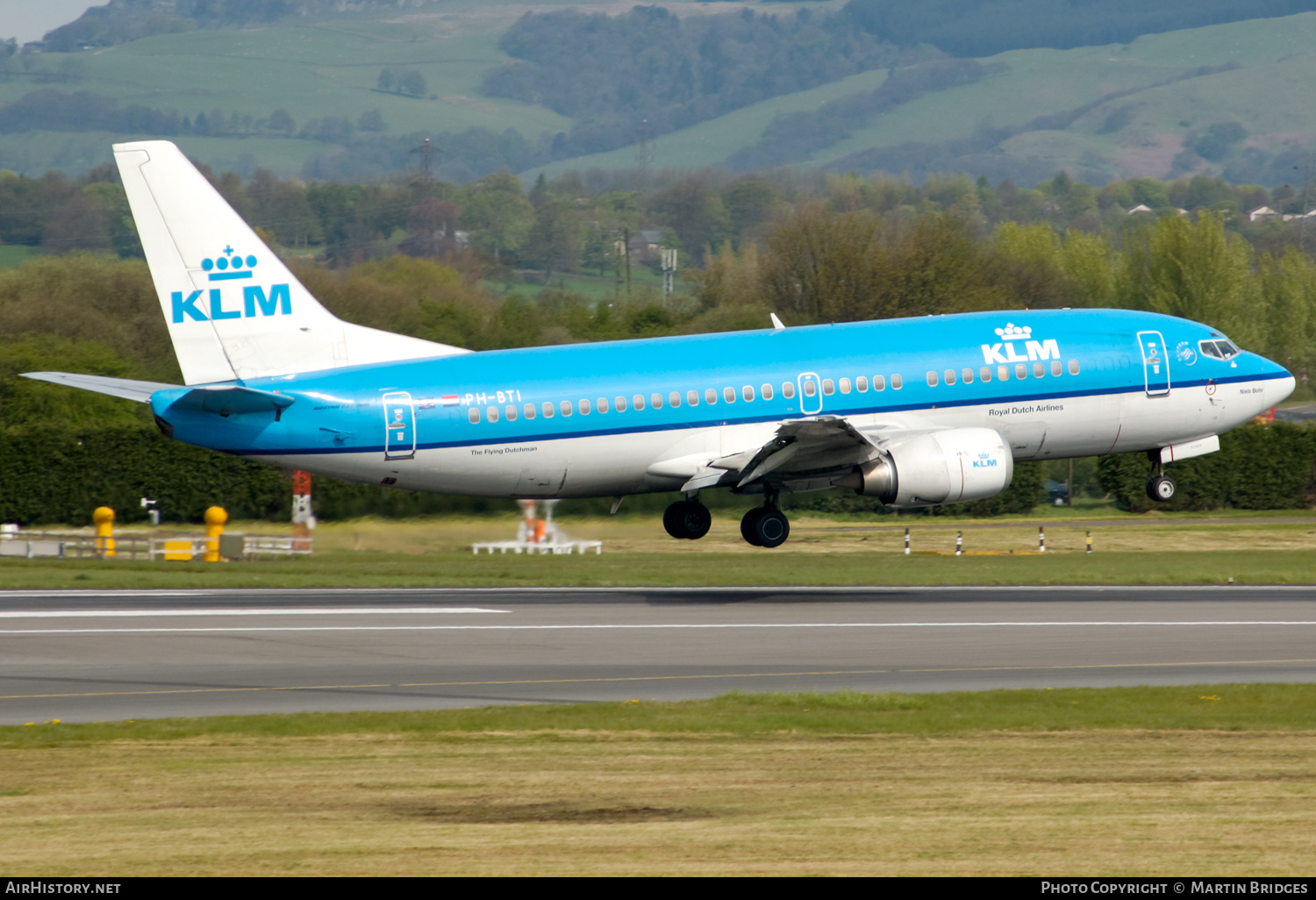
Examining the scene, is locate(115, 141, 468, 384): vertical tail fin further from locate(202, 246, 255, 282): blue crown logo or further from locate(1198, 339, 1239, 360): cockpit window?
locate(1198, 339, 1239, 360): cockpit window

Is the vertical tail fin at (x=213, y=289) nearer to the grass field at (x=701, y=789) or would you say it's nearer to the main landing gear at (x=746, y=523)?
the main landing gear at (x=746, y=523)

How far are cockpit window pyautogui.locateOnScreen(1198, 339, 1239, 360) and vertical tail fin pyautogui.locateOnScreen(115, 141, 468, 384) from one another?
20.3m

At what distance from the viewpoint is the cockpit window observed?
39.6 metres

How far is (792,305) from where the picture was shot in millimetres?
90625

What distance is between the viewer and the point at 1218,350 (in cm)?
3975

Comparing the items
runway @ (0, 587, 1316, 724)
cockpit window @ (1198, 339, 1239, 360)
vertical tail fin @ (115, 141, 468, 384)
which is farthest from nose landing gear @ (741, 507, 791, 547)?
cockpit window @ (1198, 339, 1239, 360)

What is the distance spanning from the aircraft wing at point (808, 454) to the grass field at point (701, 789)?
10.3 meters

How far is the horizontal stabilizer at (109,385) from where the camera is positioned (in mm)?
33000

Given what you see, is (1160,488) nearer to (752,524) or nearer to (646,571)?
(752,524)

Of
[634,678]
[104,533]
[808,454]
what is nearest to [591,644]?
[634,678]

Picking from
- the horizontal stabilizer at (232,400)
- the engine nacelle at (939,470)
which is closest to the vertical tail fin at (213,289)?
the horizontal stabilizer at (232,400)

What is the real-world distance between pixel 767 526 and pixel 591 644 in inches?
328

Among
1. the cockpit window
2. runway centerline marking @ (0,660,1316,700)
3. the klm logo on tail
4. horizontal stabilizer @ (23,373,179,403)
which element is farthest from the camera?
the cockpit window

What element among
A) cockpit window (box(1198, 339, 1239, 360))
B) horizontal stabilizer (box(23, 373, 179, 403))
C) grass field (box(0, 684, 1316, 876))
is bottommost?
grass field (box(0, 684, 1316, 876))
